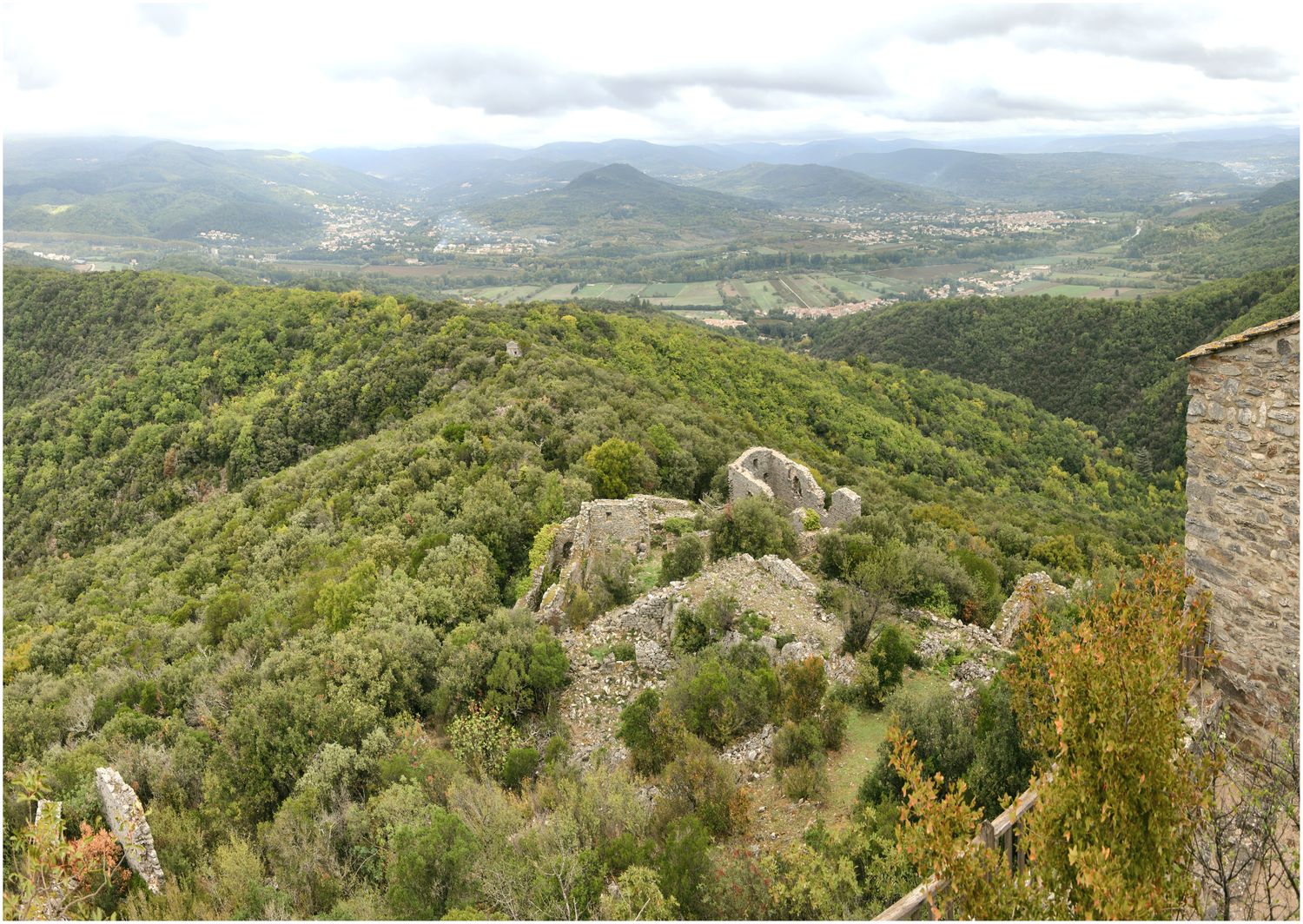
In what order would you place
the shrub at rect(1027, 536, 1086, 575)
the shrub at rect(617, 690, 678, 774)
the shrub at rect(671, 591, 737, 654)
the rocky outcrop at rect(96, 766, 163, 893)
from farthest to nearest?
→ the shrub at rect(1027, 536, 1086, 575)
the shrub at rect(671, 591, 737, 654)
the shrub at rect(617, 690, 678, 774)
the rocky outcrop at rect(96, 766, 163, 893)

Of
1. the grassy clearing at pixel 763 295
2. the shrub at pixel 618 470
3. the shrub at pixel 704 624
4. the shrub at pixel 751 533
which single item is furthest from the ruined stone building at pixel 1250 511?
the grassy clearing at pixel 763 295

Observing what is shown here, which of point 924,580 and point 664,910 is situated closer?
point 664,910

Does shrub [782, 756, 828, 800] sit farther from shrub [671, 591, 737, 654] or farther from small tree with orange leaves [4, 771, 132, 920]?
small tree with orange leaves [4, 771, 132, 920]

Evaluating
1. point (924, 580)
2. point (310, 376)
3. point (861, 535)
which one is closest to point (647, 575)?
point (861, 535)

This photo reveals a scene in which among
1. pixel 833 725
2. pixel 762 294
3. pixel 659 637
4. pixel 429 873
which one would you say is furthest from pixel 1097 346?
pixel 429 873

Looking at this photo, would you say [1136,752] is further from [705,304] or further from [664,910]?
[705,304]

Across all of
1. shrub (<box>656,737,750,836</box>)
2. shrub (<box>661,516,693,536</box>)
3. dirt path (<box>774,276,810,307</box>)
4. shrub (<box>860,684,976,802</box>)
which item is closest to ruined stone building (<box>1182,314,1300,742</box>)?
shrub (<box>860,684,976,802</box>)
